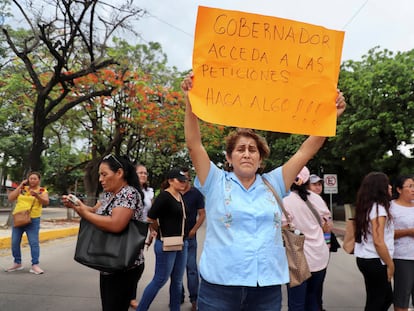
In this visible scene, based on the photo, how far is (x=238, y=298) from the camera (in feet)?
7.08

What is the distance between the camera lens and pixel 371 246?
3.52m

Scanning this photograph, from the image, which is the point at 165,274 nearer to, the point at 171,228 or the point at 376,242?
the point at 171,228

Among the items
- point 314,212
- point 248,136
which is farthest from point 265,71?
point 314,212

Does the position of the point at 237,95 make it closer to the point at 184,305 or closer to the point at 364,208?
the point at 364,208

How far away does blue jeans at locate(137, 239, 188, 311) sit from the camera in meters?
4.10

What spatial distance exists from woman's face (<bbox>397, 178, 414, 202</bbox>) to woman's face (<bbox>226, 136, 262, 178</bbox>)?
2209 mm

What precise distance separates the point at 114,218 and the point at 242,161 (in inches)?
38.2

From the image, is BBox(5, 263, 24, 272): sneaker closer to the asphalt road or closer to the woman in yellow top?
the woman in yellow top

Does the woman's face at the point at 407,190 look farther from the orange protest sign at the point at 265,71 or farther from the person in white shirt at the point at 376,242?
the orange protest sign at the point at 265,71

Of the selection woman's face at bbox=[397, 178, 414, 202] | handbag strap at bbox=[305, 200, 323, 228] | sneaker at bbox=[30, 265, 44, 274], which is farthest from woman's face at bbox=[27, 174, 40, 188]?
woman's face at bbox=[397, 178, 414, 202]

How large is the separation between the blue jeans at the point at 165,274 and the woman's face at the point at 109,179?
154 centimetres

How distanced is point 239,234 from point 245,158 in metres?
0.45

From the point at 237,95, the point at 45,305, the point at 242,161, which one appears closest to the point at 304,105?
the point at 237,95

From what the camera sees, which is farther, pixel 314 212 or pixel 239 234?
pixel 314 212
